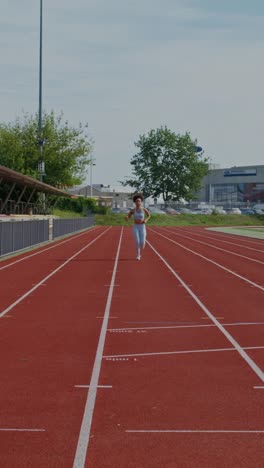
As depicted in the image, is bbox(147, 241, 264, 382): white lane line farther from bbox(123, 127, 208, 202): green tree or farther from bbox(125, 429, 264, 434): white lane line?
bbox(123, 127, 208, 202): green tree

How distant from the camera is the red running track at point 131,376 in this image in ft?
14.9

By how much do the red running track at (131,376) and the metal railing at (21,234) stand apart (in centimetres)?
762

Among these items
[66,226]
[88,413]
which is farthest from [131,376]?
[66,226]

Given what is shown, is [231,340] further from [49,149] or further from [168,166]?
[168,166]

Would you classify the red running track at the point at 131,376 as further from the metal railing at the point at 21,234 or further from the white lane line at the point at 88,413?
the metal railing at the point at 21,234

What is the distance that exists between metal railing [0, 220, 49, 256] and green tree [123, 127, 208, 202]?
77.6 meters

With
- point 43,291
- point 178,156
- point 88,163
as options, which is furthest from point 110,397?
point 178,156

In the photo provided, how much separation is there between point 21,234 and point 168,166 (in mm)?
85385

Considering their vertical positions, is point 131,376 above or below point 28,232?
below

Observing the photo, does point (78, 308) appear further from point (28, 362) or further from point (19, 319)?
point (28, 362)

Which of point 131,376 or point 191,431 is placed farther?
point 131,376

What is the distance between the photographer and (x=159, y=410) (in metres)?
5.43

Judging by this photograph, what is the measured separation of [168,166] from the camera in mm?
108812

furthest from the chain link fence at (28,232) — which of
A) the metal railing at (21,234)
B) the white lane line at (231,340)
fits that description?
the white lane line at (231,340)
